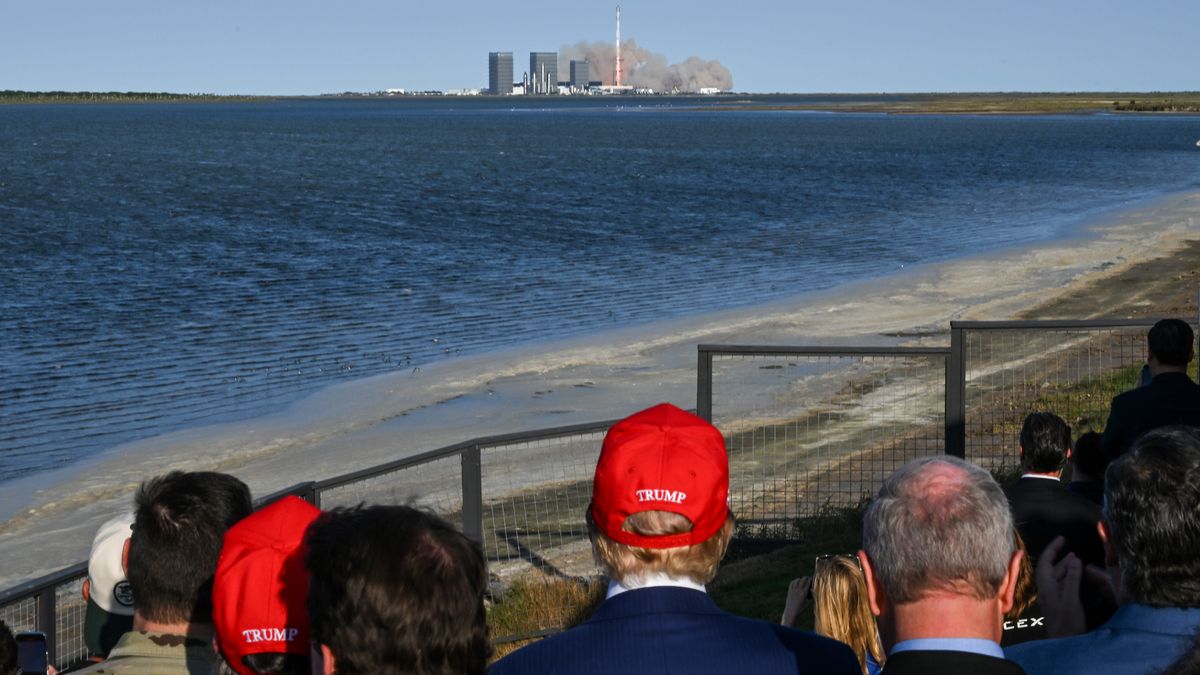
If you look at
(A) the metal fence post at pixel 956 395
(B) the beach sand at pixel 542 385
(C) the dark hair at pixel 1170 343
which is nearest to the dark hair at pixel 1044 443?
(C) the dark hair at pixel 1170 343

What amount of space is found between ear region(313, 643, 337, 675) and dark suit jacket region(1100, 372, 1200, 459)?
4.49 m

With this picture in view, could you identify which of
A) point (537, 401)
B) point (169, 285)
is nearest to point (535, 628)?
point (537, 401)

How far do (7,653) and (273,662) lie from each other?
58cm

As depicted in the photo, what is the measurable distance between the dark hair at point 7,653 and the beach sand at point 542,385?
27.6ft

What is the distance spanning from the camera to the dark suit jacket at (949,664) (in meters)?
2.75

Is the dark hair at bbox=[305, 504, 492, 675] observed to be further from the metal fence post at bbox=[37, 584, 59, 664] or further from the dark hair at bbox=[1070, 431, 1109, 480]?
the dark hair at bbox=[1070, 431, 1109, 480]

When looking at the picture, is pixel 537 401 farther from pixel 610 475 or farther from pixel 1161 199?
pixel 1161 199

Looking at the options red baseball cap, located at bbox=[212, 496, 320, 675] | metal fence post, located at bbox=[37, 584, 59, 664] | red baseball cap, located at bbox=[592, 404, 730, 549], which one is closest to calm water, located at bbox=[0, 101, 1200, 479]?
metal fence post, located at bbox=[37, 584, 59, 664]

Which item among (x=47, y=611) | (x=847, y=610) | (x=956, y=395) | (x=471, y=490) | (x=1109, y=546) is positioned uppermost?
(x=1109, y=546)

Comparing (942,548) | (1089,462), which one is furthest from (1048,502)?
(942,548)

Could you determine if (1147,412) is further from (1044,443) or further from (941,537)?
(941,537)

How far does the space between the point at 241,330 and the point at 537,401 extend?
926 centimetres

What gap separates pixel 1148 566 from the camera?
313cm

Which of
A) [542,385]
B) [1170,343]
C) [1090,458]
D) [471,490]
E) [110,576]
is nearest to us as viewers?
[110,576]
